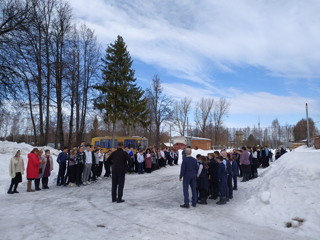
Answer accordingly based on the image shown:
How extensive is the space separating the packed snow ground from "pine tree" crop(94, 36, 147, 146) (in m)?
21.2

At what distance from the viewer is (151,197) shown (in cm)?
898

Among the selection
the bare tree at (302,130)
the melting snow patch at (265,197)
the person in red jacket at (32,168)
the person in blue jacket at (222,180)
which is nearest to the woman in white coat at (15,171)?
the person in red jacket at (32,168)

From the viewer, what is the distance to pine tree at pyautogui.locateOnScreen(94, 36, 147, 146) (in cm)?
3011

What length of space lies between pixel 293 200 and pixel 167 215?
355cm

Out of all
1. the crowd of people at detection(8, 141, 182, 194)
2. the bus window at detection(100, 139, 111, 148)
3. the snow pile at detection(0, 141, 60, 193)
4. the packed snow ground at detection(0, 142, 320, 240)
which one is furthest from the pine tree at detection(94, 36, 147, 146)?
the packed snow ground at detection(0, 142, 320, 240)

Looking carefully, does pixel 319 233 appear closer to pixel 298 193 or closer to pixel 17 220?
pixel 298 193

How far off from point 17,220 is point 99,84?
26.1m

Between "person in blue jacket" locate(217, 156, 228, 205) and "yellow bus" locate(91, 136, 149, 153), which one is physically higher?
"yellow bus" locate(91, 136, 149, 153)

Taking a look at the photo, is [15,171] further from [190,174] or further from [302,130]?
[302,130]

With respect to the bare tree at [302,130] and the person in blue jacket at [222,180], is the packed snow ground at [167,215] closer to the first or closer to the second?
the person in blue jacket at [222,180]

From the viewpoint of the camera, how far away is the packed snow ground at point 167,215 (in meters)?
5.07

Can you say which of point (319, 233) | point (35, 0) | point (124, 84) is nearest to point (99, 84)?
point (124, 84)

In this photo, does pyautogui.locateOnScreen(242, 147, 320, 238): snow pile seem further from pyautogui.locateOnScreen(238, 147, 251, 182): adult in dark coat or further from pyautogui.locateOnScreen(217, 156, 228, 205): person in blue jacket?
pyautogui.locateOnScreen(238, 147, 251, 182): adult in dark coat

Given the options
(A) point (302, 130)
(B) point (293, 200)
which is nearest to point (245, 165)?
(B) point (293, 200)
